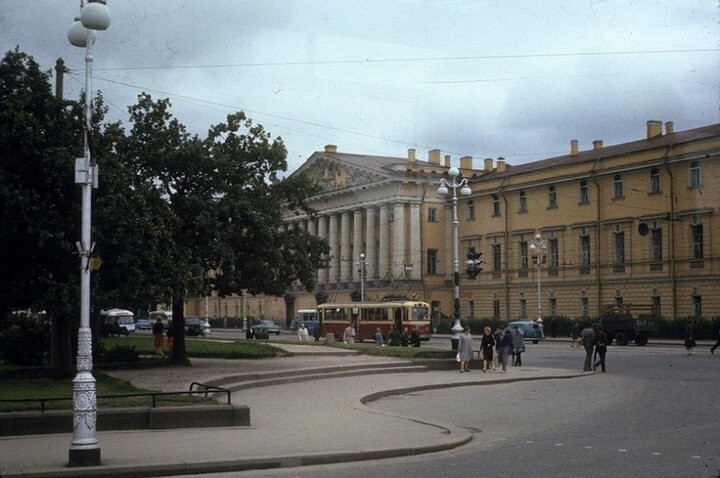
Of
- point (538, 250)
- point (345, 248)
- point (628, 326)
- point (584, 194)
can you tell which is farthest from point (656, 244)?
point (345, 248)

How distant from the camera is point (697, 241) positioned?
210 feet

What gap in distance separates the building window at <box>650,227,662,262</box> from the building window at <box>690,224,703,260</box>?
298 cm

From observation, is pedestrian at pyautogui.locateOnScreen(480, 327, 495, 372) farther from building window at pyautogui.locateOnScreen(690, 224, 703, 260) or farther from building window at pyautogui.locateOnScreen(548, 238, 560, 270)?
building window at pyautogui.locateOnScreen(548, 238, 560, 270)

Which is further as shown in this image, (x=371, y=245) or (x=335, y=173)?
(x=335, y=173)

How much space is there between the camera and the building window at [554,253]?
76062 mm

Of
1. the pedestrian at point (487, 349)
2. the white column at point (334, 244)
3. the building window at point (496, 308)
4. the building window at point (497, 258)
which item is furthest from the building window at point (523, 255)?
the pedestrian at point (487, 349)

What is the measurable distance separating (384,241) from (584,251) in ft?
91.4

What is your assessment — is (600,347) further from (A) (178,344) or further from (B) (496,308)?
(B) (496,308)

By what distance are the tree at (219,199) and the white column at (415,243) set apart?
60385mm

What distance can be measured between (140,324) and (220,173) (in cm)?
7496

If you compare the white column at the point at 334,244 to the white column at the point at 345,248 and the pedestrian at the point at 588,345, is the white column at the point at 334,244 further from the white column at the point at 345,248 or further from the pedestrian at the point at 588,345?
the pedestrian at the point at 588,345

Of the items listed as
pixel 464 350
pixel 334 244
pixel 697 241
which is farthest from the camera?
pixel 334 244

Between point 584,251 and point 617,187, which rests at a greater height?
point 617,187

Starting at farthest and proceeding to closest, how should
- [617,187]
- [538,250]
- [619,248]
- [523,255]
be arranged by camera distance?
[523,255], [538,250], [619,248], [617,187]
